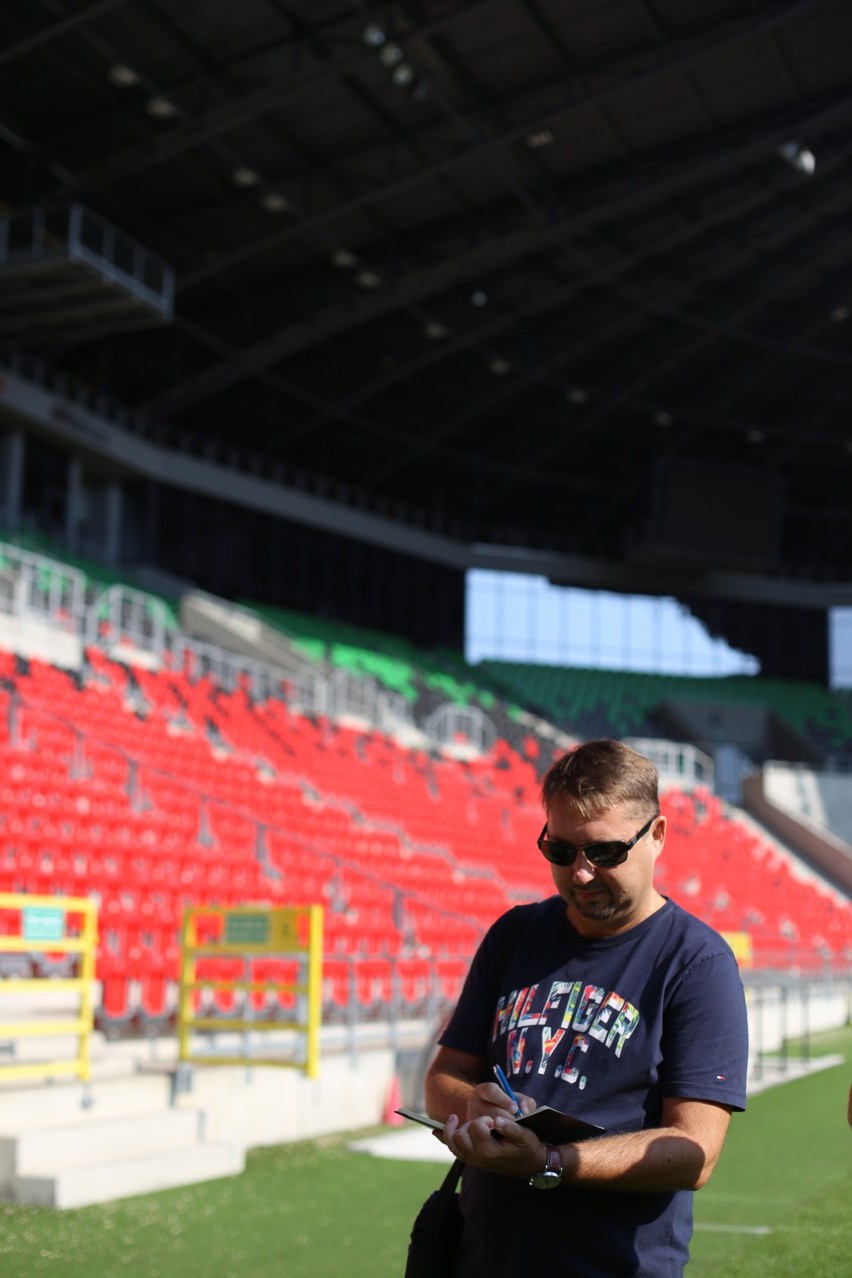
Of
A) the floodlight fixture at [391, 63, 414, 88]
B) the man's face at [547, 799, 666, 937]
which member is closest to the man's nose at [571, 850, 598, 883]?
the man's face at [547, 799, 666, 937]

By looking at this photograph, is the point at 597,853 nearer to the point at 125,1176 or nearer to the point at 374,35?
the point at 125,1176

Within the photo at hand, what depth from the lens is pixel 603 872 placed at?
9.04 ft

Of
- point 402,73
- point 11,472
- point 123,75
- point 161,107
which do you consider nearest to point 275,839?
point 402,73

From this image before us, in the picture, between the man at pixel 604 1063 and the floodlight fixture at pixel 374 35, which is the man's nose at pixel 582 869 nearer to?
the man at pixel 604 1063

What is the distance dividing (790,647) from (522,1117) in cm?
4423

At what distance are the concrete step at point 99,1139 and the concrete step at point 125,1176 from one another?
8cm

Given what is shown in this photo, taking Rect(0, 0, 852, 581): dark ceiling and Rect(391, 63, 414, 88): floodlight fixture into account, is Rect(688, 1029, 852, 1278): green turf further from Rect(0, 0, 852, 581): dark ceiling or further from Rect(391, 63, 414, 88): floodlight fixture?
Rect(391, 63, 414, 88): floodlight fixture

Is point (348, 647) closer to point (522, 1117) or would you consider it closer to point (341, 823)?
point (341, 823)

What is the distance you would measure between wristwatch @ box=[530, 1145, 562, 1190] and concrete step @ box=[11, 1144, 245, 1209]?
452 cm

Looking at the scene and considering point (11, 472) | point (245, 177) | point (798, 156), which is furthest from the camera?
point (11, 472)

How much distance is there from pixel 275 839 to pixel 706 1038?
1270cm

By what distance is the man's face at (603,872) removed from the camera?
2.76 meters

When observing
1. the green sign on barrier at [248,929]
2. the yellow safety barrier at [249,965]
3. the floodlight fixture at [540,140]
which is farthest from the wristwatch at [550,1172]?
the floodlight fixture at [540,140]

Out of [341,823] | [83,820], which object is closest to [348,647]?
[341,823]
